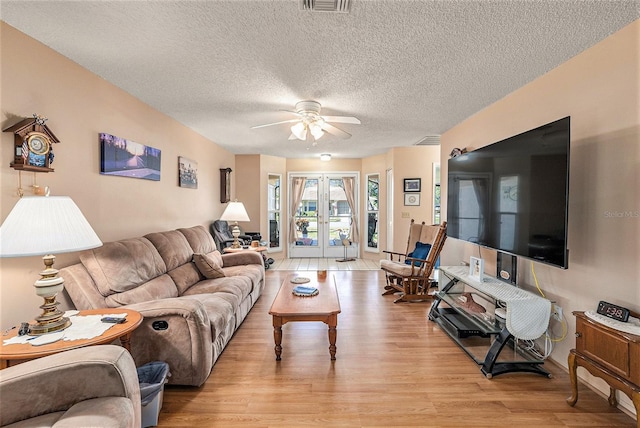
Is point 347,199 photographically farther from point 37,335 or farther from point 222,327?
point 37,335

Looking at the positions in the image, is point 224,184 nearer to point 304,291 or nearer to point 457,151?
point 304,291

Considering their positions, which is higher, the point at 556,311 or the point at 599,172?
the point at 599,172

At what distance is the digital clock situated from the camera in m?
1.72

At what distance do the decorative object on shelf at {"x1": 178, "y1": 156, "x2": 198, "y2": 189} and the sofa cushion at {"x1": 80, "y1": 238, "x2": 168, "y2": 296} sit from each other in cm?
148

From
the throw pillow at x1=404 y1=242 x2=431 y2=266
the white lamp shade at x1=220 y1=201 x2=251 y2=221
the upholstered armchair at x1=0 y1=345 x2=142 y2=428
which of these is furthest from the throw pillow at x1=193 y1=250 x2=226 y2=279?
the throw pillow at x1=404 y1=242 x2=431 y2=266

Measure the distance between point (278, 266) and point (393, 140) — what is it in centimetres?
348

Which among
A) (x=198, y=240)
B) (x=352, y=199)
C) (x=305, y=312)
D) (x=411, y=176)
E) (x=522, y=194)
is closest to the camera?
(x=522, y=194)

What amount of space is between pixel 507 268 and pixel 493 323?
1.81 ft

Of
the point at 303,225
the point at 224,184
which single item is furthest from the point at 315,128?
the point at 303,225

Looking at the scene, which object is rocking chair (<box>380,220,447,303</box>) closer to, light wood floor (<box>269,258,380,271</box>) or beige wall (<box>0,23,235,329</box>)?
light wood floor (<box>269,258,380,271</box>)

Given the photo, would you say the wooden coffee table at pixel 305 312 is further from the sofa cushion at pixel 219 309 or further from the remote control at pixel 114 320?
the remote control at pixel 114 320

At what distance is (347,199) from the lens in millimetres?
7125

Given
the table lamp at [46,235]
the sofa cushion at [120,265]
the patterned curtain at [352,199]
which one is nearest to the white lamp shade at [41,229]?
the table lamp at [46,235]

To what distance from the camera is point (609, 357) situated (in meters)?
1.69
